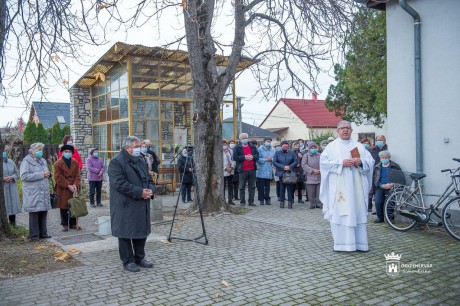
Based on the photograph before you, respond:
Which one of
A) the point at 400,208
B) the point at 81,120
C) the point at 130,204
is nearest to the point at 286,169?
the point at 400,208

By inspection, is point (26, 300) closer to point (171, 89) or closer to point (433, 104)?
point (433, 104)

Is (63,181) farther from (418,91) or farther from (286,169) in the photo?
(418,91)

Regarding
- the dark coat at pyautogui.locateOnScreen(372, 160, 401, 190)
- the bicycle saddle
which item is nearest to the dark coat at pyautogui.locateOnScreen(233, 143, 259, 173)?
the dark coat at pyautogui.locateOnScreen(372, 160, 401, 190)

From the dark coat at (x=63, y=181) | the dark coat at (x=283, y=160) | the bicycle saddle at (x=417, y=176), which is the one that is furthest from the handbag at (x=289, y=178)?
the dark coat at (x=63, y=181)

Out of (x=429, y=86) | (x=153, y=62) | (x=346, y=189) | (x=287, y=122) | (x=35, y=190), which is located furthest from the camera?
(x=287, y=122)

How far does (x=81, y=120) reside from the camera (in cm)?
1992

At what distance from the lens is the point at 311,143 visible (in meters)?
12.3

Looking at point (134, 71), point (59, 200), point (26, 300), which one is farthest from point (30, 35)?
point (134, 71)

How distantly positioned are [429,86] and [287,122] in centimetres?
4075

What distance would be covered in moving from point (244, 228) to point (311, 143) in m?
4.05

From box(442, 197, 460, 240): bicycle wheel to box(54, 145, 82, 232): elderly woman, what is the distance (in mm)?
7183

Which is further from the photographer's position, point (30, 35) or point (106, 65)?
point (106, 65)

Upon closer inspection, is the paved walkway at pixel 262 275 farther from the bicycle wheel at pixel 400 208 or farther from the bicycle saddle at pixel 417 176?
the bicycle saddle at pixel 417 176

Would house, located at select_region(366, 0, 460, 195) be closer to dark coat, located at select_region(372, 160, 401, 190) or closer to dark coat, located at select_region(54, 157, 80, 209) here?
dark coat, located at select_region(372, 160, 401, 190)
